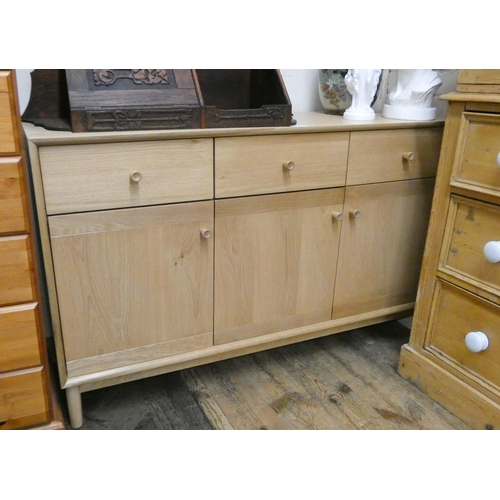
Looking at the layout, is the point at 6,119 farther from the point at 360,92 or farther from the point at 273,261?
the point at 360,92

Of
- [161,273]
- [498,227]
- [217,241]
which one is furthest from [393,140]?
[161,273]

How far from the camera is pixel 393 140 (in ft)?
5.01

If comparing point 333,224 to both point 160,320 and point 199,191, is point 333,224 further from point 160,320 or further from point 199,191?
point 160,320

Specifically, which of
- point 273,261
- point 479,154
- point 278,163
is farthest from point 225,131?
point 479,154

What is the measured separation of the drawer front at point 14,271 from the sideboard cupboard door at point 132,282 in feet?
0.40

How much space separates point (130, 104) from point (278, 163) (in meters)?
0.42

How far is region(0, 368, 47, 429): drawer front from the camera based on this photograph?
44.7 inches

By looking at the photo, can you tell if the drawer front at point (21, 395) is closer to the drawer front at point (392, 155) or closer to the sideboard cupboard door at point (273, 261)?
the sideboard cupboard door at point (273, 261)

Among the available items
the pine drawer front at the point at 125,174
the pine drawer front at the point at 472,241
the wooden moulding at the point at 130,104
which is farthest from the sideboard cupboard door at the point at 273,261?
the pine drawer front at the point at 472,241

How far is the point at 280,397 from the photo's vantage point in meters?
1.54

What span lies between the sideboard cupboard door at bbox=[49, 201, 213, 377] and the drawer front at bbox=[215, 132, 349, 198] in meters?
0.11

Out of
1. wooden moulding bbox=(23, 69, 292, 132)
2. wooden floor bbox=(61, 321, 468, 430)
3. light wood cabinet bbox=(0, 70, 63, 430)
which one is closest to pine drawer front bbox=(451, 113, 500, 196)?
wooden moulding bbox=(23, 69, 292, 132)

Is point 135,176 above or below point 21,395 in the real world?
above

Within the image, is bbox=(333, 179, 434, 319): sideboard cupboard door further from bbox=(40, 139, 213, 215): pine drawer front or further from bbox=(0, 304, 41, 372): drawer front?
bbox=(0, 304, 41, 372): drawer front
